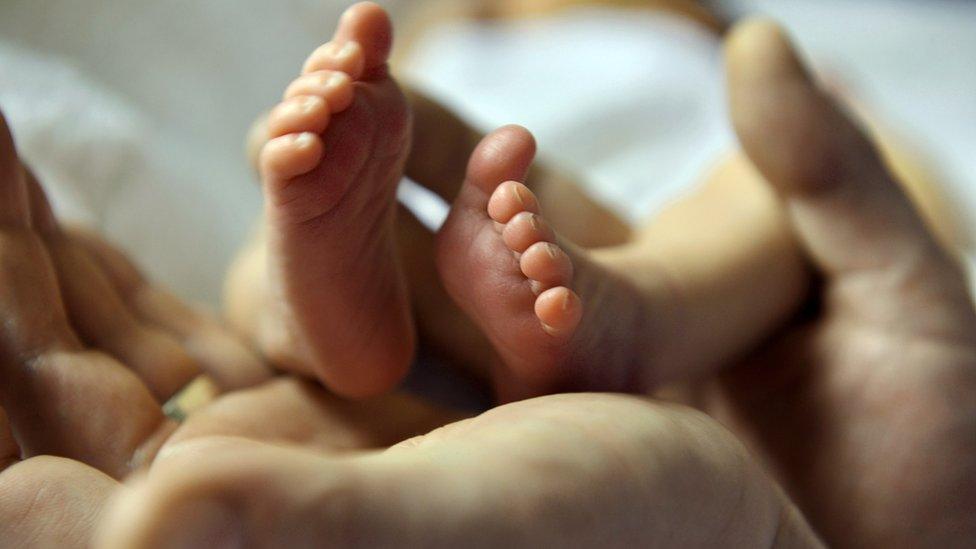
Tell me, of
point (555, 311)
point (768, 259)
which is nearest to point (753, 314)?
point (768, 259)

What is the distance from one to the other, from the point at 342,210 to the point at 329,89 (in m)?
0.05

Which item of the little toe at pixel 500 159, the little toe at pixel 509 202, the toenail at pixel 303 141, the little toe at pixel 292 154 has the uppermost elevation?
the toenail at pixel 303 141

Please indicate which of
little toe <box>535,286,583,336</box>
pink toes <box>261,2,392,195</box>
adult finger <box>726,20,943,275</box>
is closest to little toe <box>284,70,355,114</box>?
pink toes <box>261,2,392,195</box>

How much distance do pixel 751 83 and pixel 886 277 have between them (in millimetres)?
A: 144

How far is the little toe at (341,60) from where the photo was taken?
36cm

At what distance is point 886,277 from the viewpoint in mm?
562

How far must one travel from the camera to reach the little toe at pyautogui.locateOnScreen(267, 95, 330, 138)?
0.34 m

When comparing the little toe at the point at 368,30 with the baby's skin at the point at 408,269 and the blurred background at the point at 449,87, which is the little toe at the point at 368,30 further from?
the blurred background at the point at 449,87

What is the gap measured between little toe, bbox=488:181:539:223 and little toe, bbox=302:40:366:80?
0.07m

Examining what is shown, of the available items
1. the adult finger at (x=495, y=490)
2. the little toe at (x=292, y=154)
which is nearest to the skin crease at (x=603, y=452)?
the adult finger at (x=495, y=490)

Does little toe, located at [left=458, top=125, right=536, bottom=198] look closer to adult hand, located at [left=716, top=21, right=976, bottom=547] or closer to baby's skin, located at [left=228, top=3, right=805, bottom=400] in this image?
baby's skin, located at [left=228, top=3, right=805, bottom=400]

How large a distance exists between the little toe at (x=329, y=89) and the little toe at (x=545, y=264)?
0.09 meters

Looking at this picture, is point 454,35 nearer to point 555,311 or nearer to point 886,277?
point 886,277

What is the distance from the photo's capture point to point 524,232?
35cm
